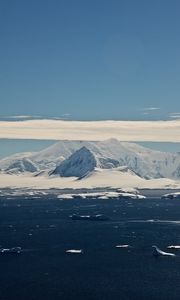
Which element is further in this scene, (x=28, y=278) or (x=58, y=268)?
(x=58, y=268)

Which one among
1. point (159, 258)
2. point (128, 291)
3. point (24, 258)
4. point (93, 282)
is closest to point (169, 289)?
point (128, 291)

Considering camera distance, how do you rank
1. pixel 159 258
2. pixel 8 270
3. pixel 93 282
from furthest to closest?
pixel 159 258 → pixel 8 270 → pixel 93 282

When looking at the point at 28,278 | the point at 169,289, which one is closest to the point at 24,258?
the point at 28,278

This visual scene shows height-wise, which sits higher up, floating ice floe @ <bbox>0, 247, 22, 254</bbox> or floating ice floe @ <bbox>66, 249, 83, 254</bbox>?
floating ice floe @ <bbox>0, 247, 22, 254</bbox>

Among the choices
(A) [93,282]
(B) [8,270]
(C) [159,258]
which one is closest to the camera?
(A) [93,282]

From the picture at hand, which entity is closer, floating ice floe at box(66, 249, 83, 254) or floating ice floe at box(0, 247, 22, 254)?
floating ice floe at box(0, 247, 22, 254)

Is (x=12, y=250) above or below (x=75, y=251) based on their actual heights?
above

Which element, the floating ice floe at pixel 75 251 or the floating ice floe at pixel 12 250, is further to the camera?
the floating ice floe at pixel 75 251

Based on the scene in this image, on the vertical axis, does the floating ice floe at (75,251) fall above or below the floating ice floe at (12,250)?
below

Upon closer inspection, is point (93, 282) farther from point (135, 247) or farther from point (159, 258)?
point (135, 247)

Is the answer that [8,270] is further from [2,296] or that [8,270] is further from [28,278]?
[2,296]
